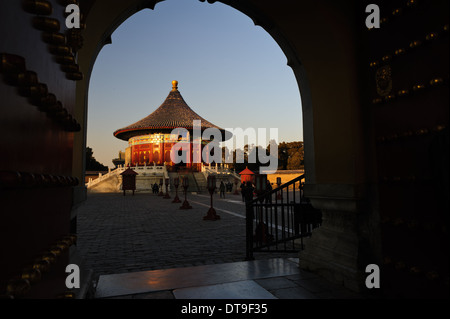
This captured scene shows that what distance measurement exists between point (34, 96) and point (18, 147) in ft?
0.65

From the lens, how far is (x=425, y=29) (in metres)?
2.08

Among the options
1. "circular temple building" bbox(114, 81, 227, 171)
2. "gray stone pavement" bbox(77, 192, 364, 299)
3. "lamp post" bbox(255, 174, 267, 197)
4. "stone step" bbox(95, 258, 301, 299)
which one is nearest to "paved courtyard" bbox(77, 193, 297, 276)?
"gray stone pavement" bbox(77, 192, 364, 299)

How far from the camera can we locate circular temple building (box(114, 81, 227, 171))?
131 ft

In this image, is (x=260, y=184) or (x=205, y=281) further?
(x=260, y=184)

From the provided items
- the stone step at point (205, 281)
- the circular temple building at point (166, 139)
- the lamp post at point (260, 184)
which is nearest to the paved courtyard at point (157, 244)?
the stone step at point (205, 281)

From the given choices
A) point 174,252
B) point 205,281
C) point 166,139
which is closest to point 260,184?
point 174,252

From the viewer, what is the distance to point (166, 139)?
4050 cm

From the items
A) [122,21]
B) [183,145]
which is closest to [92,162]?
[183,145]

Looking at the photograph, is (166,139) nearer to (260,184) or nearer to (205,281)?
(260,184)

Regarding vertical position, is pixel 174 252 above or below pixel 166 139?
below

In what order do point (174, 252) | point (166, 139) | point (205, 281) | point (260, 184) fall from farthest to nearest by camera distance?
point (166, 139)
point (260, 184)
point (174, 252)
point (205, 281)

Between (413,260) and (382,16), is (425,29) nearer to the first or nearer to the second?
(382,16)

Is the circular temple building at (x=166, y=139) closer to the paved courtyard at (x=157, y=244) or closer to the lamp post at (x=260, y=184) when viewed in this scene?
the paved courtyard at (x=157, y=244)

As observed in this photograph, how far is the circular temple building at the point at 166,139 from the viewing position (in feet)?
131
